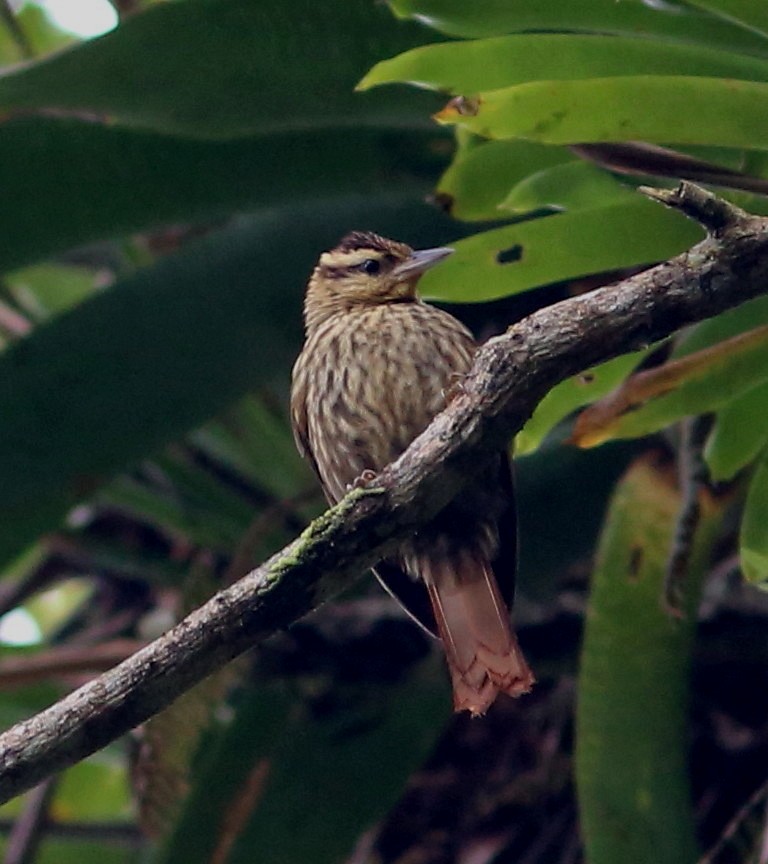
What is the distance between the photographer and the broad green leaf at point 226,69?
2.54 metres

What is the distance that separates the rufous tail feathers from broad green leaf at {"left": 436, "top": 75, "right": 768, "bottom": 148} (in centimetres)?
88

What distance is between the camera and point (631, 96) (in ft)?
6.80

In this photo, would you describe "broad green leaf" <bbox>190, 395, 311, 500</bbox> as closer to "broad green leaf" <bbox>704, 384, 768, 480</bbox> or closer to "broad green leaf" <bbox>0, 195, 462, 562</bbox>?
"broad green leaf" <bbox>0, 195, 462, 562</bbox>

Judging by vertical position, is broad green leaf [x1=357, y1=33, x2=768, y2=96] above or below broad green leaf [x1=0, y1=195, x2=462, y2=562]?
above

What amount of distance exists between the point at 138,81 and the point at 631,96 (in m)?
0.84

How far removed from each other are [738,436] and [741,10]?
0.64 metres

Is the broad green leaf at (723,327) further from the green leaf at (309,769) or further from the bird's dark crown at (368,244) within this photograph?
the green leaf at (309,769)

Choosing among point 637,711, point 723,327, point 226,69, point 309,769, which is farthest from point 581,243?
point 309,769

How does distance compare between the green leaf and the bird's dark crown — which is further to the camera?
the bird's dark crown

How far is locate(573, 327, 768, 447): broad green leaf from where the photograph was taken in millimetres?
2348

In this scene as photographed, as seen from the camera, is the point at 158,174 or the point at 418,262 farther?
the point at 418,262

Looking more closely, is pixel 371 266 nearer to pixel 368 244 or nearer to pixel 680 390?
pixel 368 244

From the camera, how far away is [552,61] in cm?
225

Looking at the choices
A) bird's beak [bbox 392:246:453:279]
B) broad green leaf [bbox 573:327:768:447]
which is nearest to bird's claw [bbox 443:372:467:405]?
broad green leaf [bbox 573:327:768:447]
